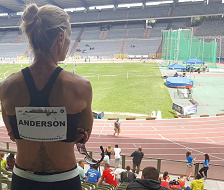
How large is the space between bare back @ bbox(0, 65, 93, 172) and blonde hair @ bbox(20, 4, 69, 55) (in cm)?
14

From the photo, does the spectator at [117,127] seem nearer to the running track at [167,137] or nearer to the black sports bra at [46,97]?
the running track at [167,137]

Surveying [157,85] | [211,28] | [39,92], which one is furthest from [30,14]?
[211,28]

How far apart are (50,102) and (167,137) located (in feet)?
42.0

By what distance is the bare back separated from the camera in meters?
1.33

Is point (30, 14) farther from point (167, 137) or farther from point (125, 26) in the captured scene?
point (125, 26)

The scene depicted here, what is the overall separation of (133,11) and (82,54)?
22110mm

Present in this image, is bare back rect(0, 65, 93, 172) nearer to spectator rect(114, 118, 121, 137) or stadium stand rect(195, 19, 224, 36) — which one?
spectator rect(114, 118, 121, 137)

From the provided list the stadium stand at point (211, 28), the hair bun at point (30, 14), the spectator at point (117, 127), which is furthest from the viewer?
the stadium stand at point (211, 28)

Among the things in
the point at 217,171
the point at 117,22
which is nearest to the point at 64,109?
the point at 217,171

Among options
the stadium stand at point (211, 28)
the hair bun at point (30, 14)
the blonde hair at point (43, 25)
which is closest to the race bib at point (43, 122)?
the blonde hair at point (43, 25)

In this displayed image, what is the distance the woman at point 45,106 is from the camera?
4.38ft

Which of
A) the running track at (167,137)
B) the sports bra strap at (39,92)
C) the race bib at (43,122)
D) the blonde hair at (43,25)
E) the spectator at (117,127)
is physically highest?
the blonde hair at (43,25)

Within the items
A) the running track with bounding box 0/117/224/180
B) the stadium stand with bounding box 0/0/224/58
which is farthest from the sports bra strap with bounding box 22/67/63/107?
the stadium stand with bounding box 0/0/224/58

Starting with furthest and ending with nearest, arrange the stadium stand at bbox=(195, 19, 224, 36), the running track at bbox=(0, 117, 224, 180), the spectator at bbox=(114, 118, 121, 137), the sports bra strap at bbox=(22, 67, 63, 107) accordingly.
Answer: the stadium stand at bbox=(195, 19, 224, 36), the spectator at bbox=(114, 118, 121, 137), the running track at bbox=(0, 117, 224, 180), the sports bra strap at bbox=(22, 67, 63, 107)
